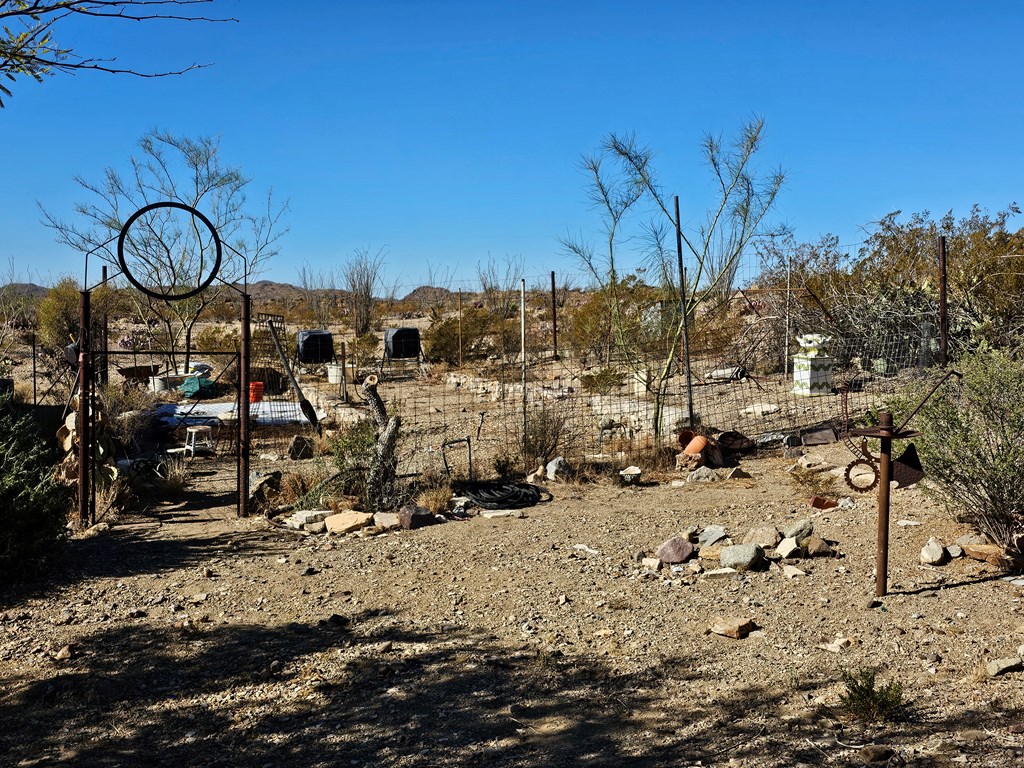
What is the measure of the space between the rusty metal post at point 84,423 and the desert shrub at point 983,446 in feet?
21.0

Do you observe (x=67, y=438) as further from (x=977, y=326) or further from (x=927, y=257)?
(x=927, y=257)

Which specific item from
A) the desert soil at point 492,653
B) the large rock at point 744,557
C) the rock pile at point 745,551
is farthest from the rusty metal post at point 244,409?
the large rock at point 744,557

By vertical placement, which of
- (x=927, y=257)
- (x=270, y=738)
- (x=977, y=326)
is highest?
(x=927, y=257)

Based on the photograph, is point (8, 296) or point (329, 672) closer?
point (329, 672)

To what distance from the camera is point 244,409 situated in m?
7.57

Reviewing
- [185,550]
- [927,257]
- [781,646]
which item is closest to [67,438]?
[185,550]

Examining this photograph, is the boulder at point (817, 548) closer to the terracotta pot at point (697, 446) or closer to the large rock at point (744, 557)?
the large rock at point (744, 557)

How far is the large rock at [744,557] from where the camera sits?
586 centimetres

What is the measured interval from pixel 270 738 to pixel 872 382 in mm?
12719

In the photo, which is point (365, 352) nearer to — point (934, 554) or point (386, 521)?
point (386, 521)

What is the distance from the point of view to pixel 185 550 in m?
6.86

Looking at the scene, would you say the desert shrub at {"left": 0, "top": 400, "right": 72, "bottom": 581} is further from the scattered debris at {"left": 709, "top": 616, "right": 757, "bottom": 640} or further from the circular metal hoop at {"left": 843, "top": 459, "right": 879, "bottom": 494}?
the circular metal hoop at {"left": 843, "top": 459, "right": 879, "bottom": 494}

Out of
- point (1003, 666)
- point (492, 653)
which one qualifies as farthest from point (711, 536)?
point (1003, 666)

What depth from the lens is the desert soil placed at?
3764 mm
